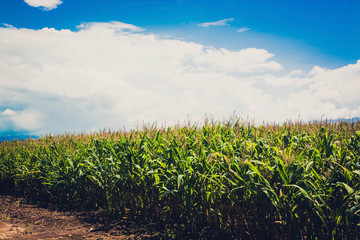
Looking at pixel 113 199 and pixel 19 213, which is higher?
pixel 113 199

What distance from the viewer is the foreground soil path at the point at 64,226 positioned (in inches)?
157

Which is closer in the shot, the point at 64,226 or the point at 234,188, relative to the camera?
the point at 234,188

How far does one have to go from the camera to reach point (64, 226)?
15.1 ft

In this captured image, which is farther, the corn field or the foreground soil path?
the foreground soil path

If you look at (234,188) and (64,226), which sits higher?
(234,188)

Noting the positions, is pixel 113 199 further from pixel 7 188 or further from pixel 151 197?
pixel 7 188

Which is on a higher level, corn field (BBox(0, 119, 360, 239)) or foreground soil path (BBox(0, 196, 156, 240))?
corn field (BBox(0, 119, 360, 239))

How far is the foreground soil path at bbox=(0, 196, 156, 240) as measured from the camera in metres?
4.00

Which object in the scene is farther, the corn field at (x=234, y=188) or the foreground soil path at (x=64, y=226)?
the foreground soil path at (x=64, y=226)

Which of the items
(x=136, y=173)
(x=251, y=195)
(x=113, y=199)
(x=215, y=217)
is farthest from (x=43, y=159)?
(x=251, y=195)

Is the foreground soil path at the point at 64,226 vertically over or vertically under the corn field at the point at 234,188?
under

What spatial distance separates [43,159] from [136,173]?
3.84m

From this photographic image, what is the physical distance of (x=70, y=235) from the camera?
13.5 ft

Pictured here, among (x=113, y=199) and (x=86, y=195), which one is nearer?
(x=113, y=199)
